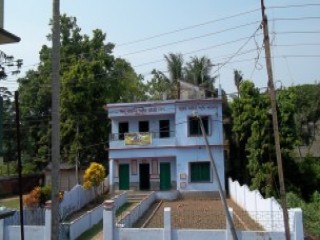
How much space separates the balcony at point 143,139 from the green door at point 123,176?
1708 millimetres

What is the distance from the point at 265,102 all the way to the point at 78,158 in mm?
14112

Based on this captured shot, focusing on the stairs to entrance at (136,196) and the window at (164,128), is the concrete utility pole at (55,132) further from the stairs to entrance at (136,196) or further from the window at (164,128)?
the window at (164,128)

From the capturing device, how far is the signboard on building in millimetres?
30828

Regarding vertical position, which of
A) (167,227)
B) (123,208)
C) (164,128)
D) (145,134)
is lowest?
(123,208)

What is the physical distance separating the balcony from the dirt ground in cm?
410

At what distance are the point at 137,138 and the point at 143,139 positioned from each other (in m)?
0.41

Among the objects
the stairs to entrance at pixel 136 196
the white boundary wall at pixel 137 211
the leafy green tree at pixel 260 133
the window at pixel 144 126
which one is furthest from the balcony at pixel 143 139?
the leafy green tree at pixel 260 133

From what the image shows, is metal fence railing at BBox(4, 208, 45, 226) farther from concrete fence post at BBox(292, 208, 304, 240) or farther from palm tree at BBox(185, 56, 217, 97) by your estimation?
palm tree at BBox(185, 56, 217, 97)

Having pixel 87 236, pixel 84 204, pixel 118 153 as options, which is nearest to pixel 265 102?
pixel 118 153

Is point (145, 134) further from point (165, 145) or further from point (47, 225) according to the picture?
point (47, 225)

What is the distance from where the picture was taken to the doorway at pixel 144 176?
3184 cm

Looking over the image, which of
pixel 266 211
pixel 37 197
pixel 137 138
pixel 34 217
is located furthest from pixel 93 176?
pixel 266 211

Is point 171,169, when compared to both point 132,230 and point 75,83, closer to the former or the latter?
point 75,83

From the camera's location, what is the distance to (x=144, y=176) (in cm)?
3200
